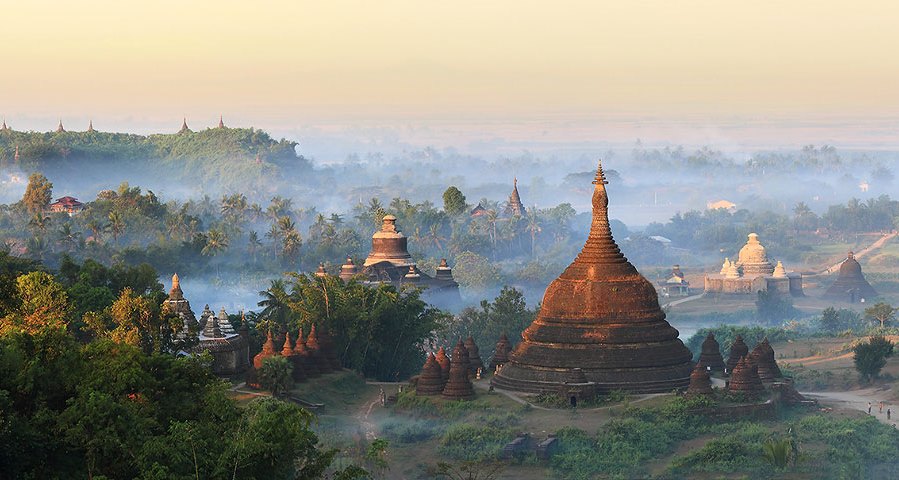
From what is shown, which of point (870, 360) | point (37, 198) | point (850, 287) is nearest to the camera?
point (870, 360)

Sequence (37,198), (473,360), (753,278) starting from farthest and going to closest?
1. (37,198)
2. (753,278)
3. (473,360)

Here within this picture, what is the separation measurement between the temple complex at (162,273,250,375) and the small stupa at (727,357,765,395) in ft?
61.6

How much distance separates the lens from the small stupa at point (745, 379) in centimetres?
Result: 7794

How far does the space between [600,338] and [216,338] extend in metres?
14.5

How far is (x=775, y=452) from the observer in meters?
69.6

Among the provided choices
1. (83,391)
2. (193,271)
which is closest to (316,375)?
(83,391)

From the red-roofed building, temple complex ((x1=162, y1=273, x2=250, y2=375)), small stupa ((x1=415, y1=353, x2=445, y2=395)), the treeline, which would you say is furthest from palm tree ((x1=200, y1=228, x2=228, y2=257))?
the treeline

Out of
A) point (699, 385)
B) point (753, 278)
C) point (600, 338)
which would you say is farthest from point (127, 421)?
point (753, 278)

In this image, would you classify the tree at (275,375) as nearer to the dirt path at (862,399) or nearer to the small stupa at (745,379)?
the small stupa at (745,379)

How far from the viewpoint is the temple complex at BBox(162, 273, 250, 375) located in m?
80.0

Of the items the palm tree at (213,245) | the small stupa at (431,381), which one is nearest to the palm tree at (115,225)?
the palm tree at (213,245)

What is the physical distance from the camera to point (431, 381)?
80.2 m

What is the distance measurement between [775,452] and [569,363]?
1167 cm

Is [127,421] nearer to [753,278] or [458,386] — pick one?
[458,386]
